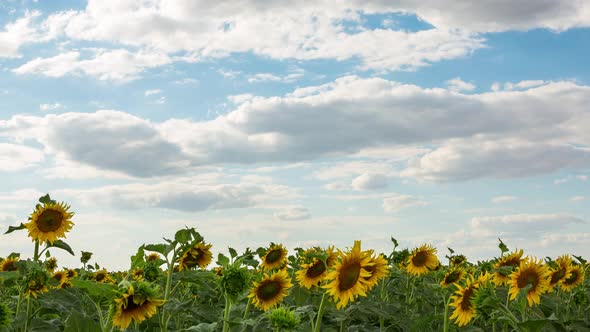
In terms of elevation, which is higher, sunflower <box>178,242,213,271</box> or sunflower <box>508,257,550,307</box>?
sunflower <box>178,242,213,271</box>

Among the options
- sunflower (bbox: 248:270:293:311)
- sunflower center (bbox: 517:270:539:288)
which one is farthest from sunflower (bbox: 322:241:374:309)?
sunflower center (bbox: 517:270:539:288)

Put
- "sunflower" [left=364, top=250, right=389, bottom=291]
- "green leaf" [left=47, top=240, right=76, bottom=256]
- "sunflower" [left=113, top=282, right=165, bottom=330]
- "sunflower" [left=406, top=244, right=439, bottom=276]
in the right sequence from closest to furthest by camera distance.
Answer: "sunflower" [left=113, top=282, right=165, bottom=330], "sunflower" [left=364, top=250, right=389, bottom=291], "green leaf" [left=47, top=240, right=76, bottom=256], "sunflower" [left=406, top=244, right=439, bottom=276]

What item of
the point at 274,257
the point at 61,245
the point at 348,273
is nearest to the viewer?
the point at 348,273

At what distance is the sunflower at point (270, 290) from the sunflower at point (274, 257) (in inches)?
91.9

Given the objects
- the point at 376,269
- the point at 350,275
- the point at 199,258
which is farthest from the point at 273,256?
the point at 350,275

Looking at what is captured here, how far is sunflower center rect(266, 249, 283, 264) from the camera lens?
8180mm

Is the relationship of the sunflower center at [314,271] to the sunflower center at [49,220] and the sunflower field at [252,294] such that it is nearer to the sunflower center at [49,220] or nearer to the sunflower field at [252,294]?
the sunflower field at [252,294]

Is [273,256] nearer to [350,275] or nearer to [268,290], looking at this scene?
[268,290]

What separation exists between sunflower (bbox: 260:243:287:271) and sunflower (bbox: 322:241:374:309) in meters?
3.15

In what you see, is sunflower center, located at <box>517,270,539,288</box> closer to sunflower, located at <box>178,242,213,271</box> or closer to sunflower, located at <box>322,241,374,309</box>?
sunflower, located at <box>322,241,374,309</box>

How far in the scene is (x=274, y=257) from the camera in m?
8.18

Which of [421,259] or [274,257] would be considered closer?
[274,257]

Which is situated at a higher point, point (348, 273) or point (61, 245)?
point (61, 245)

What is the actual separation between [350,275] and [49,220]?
3211 mm
